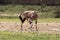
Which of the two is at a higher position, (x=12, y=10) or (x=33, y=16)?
(x=33, y=16)

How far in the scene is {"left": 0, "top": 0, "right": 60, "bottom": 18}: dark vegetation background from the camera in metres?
31.9

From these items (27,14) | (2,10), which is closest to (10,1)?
(2,10)

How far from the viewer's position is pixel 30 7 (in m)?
34.1

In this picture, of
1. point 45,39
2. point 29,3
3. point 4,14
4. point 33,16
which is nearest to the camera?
point 45,39

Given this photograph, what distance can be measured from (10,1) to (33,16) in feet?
58.6

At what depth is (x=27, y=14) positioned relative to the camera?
19094 mm

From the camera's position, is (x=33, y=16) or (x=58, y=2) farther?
(x=58, y=2)

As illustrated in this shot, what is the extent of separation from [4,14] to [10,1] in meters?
4.85

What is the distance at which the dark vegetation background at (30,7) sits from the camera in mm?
31906

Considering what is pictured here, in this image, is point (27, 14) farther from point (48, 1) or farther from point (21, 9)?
point (48, 1)

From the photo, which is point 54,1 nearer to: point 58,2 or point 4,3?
point 58,2

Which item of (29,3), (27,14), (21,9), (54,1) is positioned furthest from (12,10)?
(27,14)

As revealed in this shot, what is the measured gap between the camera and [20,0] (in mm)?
36750

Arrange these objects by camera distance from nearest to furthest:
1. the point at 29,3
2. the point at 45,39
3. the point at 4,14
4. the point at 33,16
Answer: the point at 45,39 < the point at 33,16 < the point at 4,14 < the point at 29,3
